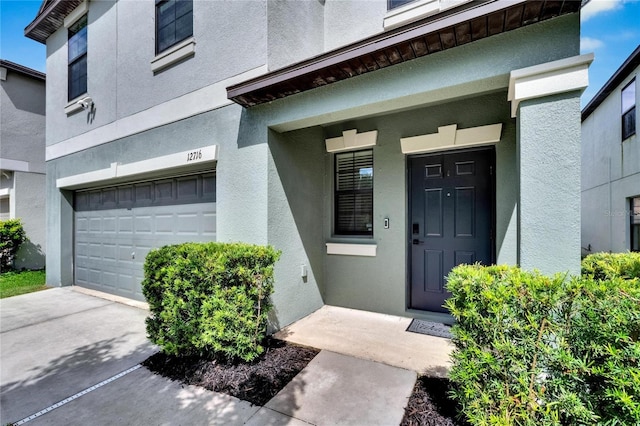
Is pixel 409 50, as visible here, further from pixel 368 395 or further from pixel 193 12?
pixel 193 12

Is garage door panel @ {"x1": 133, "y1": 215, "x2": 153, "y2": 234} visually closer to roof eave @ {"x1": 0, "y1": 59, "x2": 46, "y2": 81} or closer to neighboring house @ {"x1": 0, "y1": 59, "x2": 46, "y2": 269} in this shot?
neighboring house @ {"x1": 0, "y1": 59, "x2": 46, "y2": 269}

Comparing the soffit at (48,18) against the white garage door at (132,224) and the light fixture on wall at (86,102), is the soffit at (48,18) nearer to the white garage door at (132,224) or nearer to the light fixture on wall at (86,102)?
the light fixture on wall at (86,102)

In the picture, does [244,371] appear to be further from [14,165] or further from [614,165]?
[614,165]

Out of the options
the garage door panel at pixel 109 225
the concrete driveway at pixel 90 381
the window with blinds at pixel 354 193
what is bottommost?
the concrete driveway at pixel 90 381

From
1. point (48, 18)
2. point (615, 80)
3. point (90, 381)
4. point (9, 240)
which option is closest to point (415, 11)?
point (90, 381)

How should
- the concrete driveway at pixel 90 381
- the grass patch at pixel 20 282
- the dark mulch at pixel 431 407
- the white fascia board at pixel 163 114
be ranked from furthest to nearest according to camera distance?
the grass patch at pixel 20 282
the white fascia board at pixel 163 114
the concrete driveway at pixel 90 381
the dark mulch at pixel 431 407

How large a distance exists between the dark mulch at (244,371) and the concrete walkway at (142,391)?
0.08 m

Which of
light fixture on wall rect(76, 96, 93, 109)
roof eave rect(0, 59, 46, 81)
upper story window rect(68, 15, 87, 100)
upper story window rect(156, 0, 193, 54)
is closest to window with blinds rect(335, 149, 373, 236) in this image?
upper story window rect(156, 0, 193, 54)

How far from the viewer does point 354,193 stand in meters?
5.08

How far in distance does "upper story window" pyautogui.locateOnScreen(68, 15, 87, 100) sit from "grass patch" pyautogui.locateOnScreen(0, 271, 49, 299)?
Answer: 15.9 ft

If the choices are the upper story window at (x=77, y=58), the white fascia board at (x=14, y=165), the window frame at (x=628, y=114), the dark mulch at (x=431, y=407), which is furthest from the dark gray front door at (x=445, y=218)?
the white fascia board at (x=14, y=165)

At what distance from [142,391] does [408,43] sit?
424cm

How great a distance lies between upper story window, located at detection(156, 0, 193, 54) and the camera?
16.0ft

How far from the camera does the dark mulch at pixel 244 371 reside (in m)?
2.77
